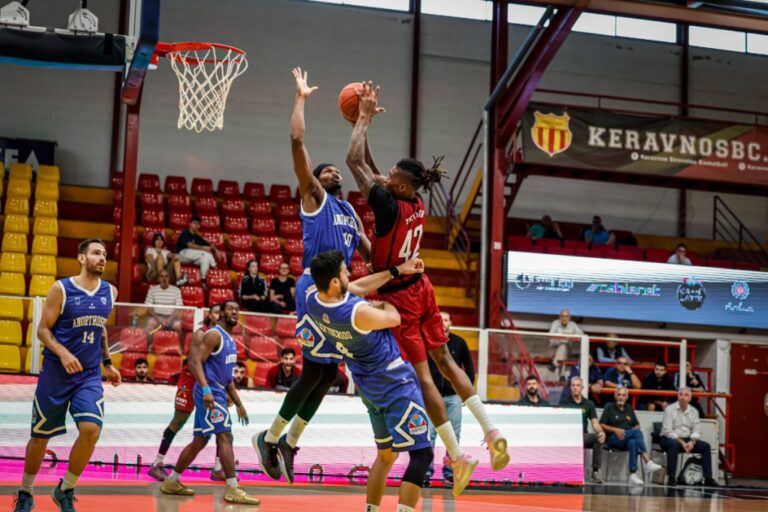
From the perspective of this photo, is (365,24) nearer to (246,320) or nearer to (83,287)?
(246,320)

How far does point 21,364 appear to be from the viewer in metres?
12.0

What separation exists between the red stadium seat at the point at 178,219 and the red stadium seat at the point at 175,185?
0.82m

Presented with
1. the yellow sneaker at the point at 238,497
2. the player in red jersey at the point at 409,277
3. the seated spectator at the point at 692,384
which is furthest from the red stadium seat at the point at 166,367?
the seated spectator at the point at 692,384

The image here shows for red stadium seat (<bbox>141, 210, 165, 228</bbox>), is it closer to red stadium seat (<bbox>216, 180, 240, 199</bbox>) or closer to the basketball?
red stadium seat (<bbox>216, 180, 240, 199</bbox>)

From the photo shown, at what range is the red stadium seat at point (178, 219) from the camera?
1814cm

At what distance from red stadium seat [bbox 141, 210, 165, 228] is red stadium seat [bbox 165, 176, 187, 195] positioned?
43.1 inches

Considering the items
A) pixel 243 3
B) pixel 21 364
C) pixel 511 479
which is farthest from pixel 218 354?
pixel 243 3

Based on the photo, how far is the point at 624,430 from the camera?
14.4 metres

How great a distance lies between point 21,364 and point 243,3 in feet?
36.5

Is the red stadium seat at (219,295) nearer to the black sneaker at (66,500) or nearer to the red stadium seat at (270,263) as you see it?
the red stadium seat at (270,263)

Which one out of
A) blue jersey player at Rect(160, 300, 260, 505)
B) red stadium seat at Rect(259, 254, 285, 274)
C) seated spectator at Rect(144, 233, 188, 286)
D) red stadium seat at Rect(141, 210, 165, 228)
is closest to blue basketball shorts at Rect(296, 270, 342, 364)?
blue jersey player at Rect(160, 300, 260, 505)

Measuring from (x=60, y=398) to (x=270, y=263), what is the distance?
1026cm

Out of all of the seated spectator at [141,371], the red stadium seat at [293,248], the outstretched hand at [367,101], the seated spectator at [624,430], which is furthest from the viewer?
the red stadium seat at [293,248]

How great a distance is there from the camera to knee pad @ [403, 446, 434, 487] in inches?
251
